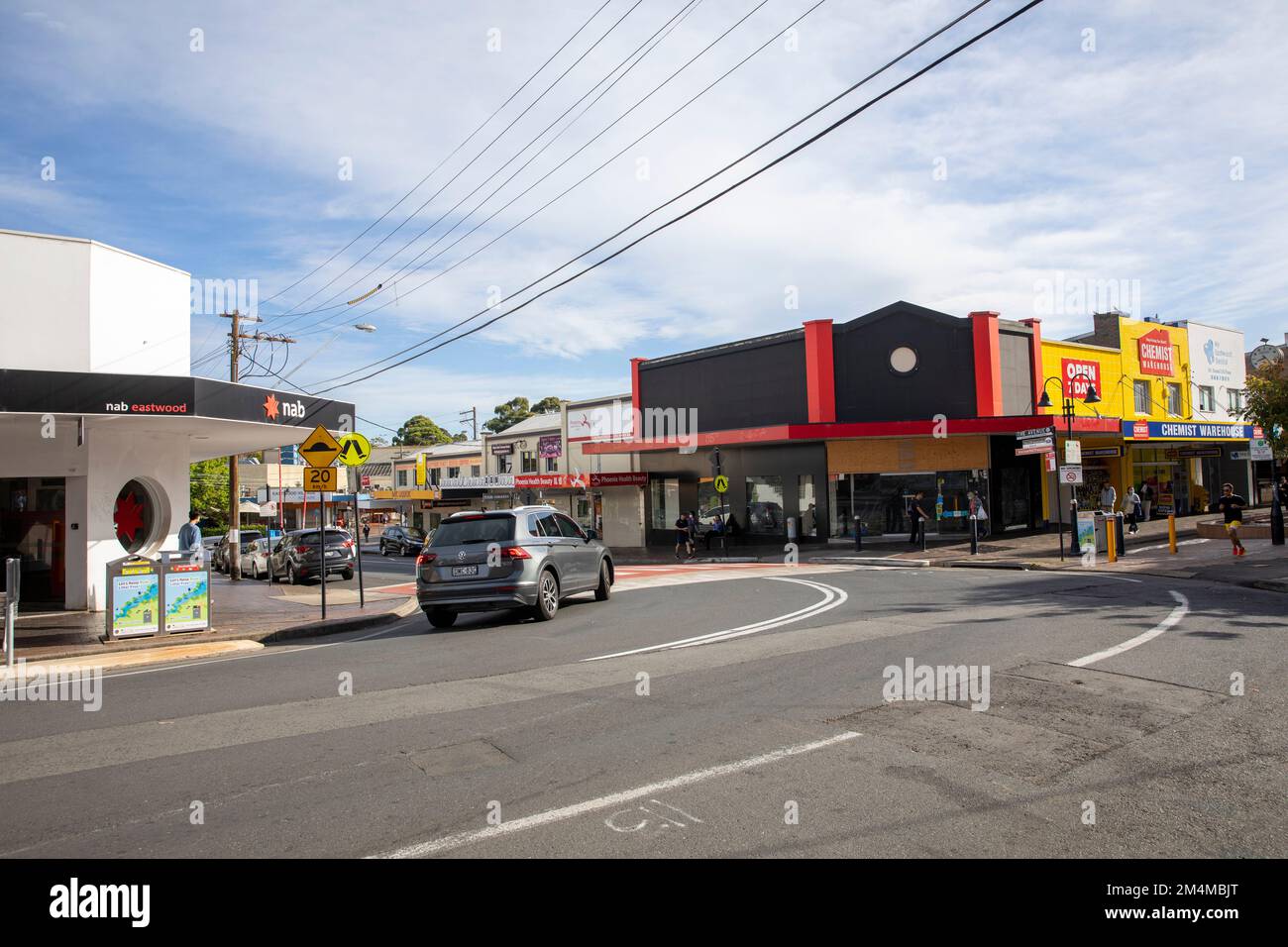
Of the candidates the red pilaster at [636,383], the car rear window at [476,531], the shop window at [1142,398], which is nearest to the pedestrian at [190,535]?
the car rear window at [476,531]

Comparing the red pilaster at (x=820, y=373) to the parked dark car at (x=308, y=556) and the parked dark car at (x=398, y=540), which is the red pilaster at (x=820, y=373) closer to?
the parked dark car at (x=308, y=556)

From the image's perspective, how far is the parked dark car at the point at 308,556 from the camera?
24.7 metres

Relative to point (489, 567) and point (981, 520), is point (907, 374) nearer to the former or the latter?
point (981, 520)

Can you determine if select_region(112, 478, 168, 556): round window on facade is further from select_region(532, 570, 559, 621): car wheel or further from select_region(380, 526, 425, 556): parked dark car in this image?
select_region(380, 526, 425, 556): parked dark car

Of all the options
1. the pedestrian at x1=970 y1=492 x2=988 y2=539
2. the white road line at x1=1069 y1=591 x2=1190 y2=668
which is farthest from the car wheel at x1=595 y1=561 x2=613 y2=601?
the pedestrian at x1=970 y1=492 x2=988 y2=539

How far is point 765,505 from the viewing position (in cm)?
3238

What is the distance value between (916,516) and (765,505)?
6486 millimetres

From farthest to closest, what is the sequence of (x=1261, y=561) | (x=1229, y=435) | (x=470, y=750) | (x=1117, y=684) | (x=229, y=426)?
(x=1229, y=435)
(x=1261, y=561)
(x=229, y=426)
(x=1117, y=684)
(x=470, y=750)

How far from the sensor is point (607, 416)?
43406mm

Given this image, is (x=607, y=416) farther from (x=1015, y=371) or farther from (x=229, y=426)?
(x=229, y=426)

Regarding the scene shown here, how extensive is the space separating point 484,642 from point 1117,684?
712cm

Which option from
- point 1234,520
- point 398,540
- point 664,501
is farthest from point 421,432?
point 1234,520
